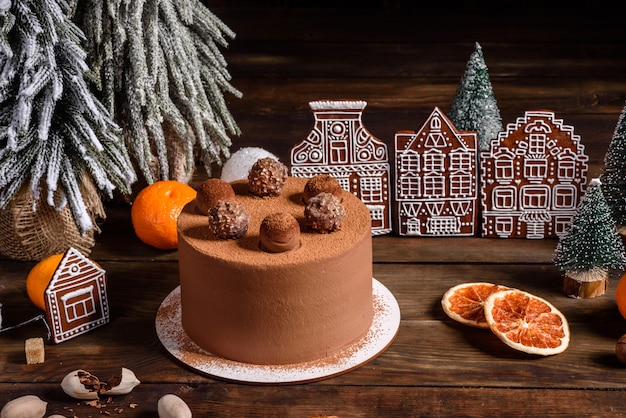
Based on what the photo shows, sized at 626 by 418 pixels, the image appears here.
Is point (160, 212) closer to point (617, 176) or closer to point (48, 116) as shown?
point (48, 116)

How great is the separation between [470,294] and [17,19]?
1062 mm

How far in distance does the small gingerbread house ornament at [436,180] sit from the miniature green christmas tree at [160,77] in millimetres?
476

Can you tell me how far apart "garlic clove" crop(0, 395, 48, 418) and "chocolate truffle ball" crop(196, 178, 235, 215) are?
0.46 m

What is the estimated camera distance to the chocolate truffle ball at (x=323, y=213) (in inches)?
66.4

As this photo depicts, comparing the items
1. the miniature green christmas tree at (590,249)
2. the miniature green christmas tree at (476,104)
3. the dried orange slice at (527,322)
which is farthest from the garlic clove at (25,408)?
the miniature green christmas tree at (476,104)

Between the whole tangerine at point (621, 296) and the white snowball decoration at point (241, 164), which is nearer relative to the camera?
the whole tangerine at point (621, 296)

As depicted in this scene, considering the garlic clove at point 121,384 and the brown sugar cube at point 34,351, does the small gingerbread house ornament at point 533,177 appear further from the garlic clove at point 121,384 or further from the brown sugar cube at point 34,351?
the brown sugar cube at point 34,351

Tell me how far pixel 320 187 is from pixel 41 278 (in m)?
0.58

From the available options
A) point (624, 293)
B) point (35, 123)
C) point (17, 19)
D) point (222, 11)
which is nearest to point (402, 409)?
point (624, 293)

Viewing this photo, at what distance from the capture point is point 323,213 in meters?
1.69

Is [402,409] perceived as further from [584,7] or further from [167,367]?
[584,7]

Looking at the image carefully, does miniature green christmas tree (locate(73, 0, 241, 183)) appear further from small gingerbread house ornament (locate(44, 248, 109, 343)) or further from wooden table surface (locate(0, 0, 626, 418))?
small gingerbread house ornament (locate(44, 248, 109, 343))

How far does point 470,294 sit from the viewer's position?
6.24ft

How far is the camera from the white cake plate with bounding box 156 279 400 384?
1673 millimetres
